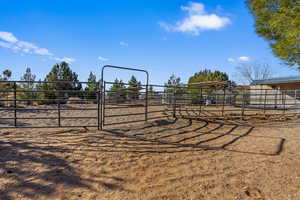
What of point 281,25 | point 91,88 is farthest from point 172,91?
point 91,88

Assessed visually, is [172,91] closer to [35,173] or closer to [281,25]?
[281,25]

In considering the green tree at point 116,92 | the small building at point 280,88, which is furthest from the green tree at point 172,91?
the small building at point 280,88

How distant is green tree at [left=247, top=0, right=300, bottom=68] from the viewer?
600cm

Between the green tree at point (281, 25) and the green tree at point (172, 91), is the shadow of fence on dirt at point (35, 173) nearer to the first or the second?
the green tree at point (172, 91)

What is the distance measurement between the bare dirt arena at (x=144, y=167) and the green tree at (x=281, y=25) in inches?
163

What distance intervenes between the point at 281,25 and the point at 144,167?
7.26 m

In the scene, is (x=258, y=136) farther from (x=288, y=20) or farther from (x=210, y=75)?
(x=210, y=75)

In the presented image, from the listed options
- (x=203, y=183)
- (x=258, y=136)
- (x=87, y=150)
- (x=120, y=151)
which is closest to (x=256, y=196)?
(x=203, y=183)

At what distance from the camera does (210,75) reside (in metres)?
31.2

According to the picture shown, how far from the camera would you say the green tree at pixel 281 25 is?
6000 mm

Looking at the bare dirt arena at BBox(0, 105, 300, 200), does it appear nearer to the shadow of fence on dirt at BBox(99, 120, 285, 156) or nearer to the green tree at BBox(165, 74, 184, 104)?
the shadow of fence on dirt at BBox(99, 120, 285, 156)

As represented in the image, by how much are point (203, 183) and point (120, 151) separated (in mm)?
1576

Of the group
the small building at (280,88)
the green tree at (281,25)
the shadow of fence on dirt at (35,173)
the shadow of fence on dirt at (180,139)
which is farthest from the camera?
the small building at (280,88)

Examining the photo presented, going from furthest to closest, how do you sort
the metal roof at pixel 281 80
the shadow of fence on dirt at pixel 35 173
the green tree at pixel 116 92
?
the metal roof at pixel 281 80 → the green tree at pixel 116 92 → the shadow of fence on dirt at pixel 35 173
